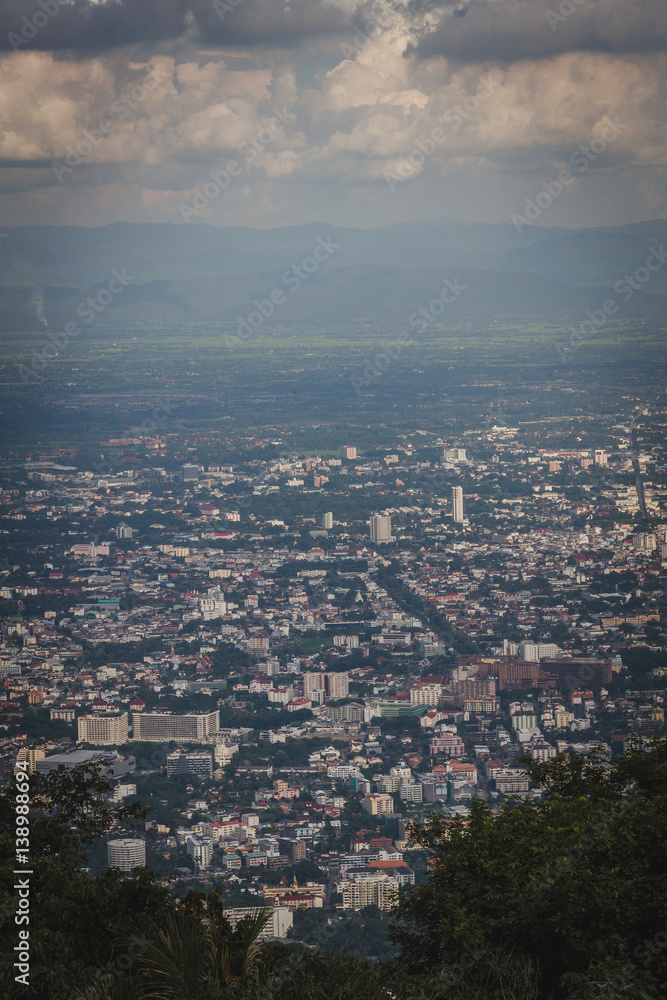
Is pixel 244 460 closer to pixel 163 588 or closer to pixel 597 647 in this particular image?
pixel 163 588

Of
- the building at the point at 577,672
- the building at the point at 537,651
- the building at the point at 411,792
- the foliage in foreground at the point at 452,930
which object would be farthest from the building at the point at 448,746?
the foliage in foreground at the point at 452,930

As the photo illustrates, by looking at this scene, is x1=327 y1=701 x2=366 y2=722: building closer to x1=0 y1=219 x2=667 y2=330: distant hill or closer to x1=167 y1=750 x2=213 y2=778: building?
x1=167 y1=750 x2=213 y2=778: building

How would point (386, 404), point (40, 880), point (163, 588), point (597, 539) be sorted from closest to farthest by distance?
point (40, 880) → point (163, 588) → point (597, 539) → point (386, 404)

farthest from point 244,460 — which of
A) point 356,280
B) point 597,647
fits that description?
point 356,280

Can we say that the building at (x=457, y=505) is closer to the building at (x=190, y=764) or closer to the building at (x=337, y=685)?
the building at (x=337, y=685)

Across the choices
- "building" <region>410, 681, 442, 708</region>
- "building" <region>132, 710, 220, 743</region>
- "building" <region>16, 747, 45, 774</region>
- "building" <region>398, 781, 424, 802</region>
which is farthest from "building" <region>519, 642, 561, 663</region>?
"building" <region>16, 747, 45, 774</region>

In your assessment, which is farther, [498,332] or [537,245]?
[537,245]

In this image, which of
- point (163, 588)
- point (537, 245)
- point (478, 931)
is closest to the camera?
point (478, 931)
